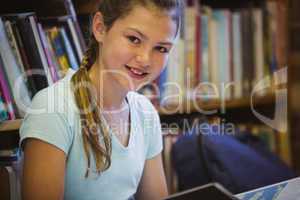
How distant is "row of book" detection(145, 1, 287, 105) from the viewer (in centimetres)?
106

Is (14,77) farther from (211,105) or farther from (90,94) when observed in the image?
(211,105)

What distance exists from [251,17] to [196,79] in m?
0.24

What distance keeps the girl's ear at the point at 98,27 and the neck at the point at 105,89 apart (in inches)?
1.9

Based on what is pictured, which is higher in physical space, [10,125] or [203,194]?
[10,125]

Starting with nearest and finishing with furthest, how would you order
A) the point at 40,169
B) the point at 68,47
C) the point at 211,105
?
the point at 40,169, the point at 68,47, the point at 211,105

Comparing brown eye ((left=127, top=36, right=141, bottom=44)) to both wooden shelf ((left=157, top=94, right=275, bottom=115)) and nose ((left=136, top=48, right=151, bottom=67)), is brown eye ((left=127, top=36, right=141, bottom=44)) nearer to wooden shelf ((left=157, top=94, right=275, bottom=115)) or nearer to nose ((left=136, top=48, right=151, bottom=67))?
nose ((left=136, top=48, right=151, bottom=67))

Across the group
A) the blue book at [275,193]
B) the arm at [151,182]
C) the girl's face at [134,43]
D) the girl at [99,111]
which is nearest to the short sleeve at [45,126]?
the girl at [99,111]

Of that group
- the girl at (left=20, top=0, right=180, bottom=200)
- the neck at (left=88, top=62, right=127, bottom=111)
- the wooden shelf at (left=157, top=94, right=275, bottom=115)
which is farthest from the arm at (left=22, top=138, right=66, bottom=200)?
the wooden shelf at (left=157, top=94, right=275, bottom=115)

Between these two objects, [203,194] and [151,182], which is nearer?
[203,194]

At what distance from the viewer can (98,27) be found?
734 millimetres

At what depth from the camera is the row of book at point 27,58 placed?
0.71 metres

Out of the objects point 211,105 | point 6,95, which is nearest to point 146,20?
point 6,95

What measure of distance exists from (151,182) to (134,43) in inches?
12.4

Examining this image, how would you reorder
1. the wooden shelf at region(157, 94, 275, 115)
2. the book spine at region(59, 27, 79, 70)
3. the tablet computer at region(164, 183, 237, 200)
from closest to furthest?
the tablet computer at region(164, 183, 237, 200)
the book spine at region(59, 27, 79, 70)
the wooden shelf at region(157, 94, 275, 115)
